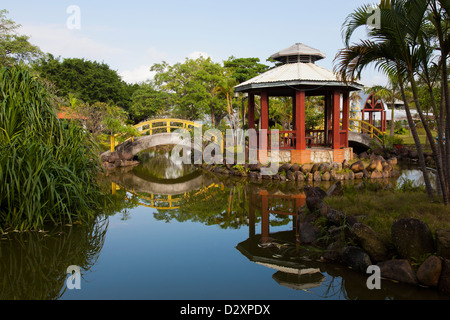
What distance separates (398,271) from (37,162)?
6.13 meters

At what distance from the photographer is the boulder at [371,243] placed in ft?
16.6

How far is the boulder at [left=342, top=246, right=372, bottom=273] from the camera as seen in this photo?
5090 millimetres

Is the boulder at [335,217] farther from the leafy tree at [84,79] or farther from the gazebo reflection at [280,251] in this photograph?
the leafy tree at [84,79]

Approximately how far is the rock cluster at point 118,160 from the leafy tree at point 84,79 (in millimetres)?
13547

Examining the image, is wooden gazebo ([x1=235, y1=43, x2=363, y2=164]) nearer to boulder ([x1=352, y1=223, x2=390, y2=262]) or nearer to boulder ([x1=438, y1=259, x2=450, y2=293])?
boulder ([x1=352, y1=223, x2=390, y2=262])

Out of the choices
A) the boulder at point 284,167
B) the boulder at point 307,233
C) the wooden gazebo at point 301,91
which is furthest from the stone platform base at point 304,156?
the boulder at point 307,233

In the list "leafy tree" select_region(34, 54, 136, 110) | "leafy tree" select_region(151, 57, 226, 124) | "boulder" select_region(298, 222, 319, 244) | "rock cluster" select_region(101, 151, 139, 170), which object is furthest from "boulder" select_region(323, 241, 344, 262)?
"leafy tree" select_region(34, 54, 136, 110)

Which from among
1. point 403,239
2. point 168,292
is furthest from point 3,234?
point 403,239

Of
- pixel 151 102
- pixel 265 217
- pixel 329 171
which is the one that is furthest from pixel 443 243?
pixel 151 102

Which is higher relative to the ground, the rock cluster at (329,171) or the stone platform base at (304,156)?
the stone platform base at (304,156)

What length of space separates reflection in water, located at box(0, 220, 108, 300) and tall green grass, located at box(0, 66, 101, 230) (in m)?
0.30

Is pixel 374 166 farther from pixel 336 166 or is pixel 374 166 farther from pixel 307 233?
pixel 307 233

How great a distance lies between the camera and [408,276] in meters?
4.64
